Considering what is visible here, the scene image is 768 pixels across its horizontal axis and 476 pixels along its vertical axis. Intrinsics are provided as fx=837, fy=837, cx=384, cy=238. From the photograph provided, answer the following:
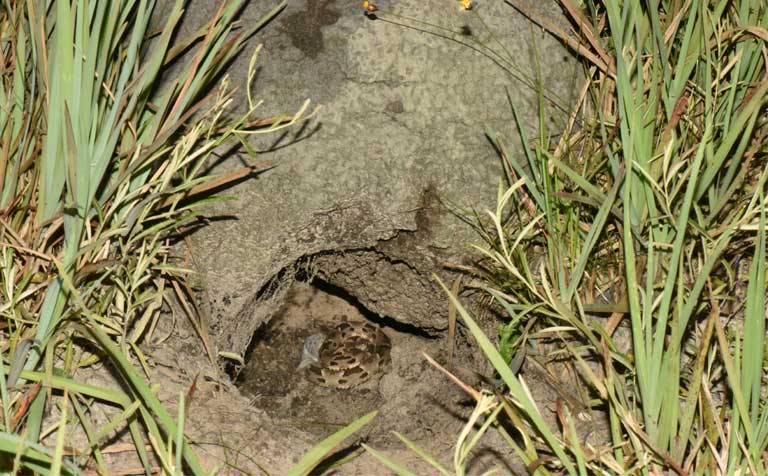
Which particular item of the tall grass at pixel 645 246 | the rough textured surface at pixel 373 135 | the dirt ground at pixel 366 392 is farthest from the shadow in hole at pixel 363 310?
the tall grass at pixel 645 246

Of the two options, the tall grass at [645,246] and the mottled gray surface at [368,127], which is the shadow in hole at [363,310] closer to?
the mottled gray surface at [368,127]

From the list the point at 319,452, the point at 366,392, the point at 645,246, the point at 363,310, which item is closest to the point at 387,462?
the point at 319,452

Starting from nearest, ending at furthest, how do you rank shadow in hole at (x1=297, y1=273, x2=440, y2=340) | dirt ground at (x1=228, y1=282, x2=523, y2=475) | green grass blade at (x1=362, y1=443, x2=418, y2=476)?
green grass blade at (x1=362, y1=443, x2=418, y2=476) → dirt ground at (x1=228, y1=282, x2=523, y2=475) → shadow in hole at (x1=297, y1=273, x2=440, y2=340)

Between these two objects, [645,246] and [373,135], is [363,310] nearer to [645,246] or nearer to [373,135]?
[373,135]

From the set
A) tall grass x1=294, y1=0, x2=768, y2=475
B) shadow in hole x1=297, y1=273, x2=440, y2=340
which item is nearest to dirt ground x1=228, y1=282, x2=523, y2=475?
shadow in hole x1=297, y1=273, x2=440, y2=340

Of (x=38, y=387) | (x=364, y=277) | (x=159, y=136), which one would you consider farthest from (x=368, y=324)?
(x=38, y=387)

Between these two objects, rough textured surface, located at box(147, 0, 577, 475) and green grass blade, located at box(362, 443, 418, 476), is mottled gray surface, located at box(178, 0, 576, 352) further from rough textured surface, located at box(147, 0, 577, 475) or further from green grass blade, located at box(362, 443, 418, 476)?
green grass blade, located at box(362, 443, 418, 476)
